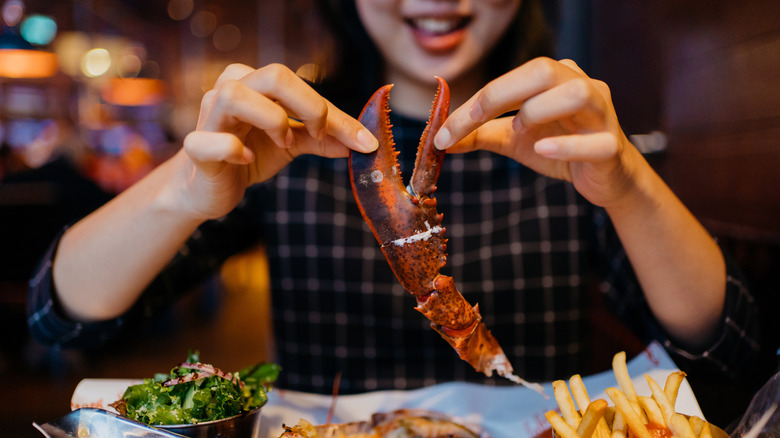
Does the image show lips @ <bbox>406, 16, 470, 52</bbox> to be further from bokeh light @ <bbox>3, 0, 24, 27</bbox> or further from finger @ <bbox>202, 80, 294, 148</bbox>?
bokeh light @ <bbox>3, 0, 24, 27</bbox>

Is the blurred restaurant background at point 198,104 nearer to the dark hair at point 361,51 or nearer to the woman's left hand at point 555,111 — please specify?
the dark hair at point 361,51

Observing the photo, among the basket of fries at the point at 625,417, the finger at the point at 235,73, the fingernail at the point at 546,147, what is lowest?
the basket of fries at the point at 625,417

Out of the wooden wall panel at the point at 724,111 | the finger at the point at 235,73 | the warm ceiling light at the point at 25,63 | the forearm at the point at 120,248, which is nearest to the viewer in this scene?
the finger at the point at 235,73

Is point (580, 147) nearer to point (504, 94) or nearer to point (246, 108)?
point (504, 94)

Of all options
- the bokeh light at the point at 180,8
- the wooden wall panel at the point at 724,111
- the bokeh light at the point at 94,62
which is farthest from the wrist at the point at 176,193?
the bokeh light at the point at 180,8

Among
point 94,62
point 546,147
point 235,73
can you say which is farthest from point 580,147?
point 94,62

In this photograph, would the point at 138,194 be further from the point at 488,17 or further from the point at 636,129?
the point at 636,129
